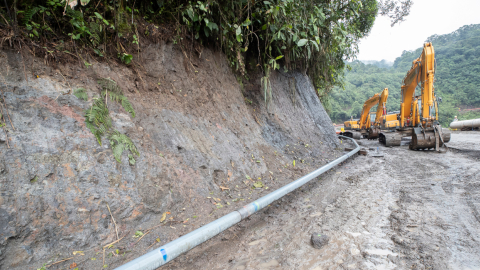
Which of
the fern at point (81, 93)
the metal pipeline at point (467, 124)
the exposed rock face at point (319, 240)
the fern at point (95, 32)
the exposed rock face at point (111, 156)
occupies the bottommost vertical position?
the metal pipeline at point (467, 124)

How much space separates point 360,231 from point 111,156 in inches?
113

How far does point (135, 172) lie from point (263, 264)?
174 cm

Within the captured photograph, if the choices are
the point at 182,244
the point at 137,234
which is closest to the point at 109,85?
the point at 137,234

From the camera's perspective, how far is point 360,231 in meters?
2.38

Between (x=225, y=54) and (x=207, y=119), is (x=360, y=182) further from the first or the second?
(x=225, y=54)

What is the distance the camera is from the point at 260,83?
6.36m

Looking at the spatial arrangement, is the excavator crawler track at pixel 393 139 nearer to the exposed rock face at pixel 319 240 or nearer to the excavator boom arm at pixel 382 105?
the excavator boom arm at pixel 382 105

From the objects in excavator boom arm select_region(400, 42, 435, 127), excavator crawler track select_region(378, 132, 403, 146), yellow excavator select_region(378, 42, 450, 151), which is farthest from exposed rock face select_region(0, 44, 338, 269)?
excavator crawler track select_region(378, 132, 403, 146)

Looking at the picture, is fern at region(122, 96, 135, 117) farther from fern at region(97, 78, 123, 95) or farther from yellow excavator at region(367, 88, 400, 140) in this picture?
yellow excavator at region(367, 88, 400, 140)

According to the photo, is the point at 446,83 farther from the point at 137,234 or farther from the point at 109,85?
the point at 137,234

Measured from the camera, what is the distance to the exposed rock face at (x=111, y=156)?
1942 millimetres

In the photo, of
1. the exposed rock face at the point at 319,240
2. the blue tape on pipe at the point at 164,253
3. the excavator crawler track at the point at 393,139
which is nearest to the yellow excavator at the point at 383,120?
the excavator crawler track at the point at 393,139

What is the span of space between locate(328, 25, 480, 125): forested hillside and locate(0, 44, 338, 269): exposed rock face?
124 ft

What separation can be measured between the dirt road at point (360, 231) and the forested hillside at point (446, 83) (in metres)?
37.5
